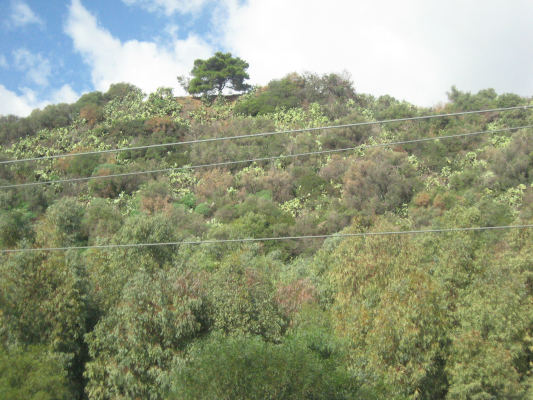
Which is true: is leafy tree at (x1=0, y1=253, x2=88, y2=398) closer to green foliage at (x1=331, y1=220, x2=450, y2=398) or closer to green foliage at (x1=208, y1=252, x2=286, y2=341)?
green foliage at (x1=208, y1=252, x2=286, y2=341)

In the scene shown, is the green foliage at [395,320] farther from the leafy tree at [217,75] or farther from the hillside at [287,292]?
the leafy tree at [217,75]

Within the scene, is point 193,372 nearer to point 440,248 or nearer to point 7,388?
point 7,388

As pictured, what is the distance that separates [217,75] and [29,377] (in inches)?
2295

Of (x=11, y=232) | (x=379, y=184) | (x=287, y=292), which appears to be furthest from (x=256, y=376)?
(x=379, y=184)

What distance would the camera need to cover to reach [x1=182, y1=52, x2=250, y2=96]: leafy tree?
68.9 m

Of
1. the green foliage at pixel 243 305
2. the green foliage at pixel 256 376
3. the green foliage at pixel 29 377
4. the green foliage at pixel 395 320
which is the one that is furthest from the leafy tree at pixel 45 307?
the green foliage at pixel 395 320

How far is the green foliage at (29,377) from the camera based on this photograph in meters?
14.2

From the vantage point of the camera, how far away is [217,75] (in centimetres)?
6906

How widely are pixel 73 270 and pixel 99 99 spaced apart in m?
53.1

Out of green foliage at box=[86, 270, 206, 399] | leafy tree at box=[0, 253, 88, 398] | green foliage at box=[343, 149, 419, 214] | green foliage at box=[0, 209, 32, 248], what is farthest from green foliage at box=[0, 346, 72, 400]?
green foliage at box=[343, 149, 419, 214]

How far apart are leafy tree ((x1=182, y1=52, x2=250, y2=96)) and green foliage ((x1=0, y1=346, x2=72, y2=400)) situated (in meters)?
55.7

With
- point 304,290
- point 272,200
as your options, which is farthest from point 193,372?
point 272,200

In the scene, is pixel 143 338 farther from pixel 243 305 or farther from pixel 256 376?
pixel 256 376

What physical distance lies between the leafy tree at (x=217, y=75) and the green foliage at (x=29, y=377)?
183 ft
